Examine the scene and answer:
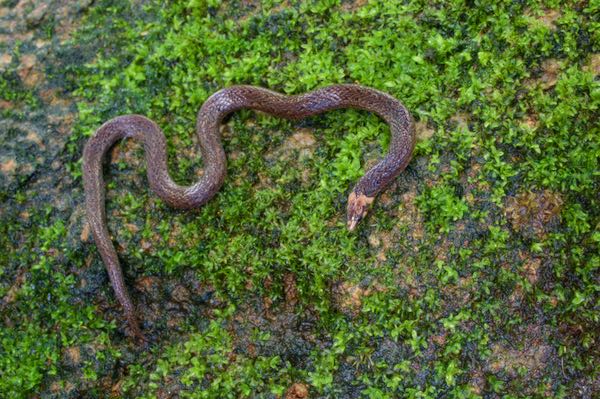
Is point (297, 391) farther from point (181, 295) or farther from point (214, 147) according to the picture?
point (214, 147)

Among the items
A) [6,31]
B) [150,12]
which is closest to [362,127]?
[150,12]

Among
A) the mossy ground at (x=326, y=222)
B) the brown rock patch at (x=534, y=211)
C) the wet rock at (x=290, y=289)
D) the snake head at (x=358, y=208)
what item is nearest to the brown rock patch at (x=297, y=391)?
the mossy ground at (x=326, y=222)

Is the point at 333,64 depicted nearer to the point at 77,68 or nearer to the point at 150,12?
the point at 150,12

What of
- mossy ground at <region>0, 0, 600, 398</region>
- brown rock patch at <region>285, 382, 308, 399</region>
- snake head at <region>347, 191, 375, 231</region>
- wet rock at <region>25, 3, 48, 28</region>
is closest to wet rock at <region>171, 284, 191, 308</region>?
mossy ground at <region>0, 0, 600, 398</region>

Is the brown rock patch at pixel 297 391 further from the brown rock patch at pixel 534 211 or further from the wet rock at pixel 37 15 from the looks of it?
the wet rock at pixel 37 15

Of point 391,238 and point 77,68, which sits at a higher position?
point 77,68

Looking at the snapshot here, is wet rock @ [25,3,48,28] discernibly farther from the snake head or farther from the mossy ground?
the snake head

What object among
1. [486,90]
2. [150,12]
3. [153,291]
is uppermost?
[150,12]
